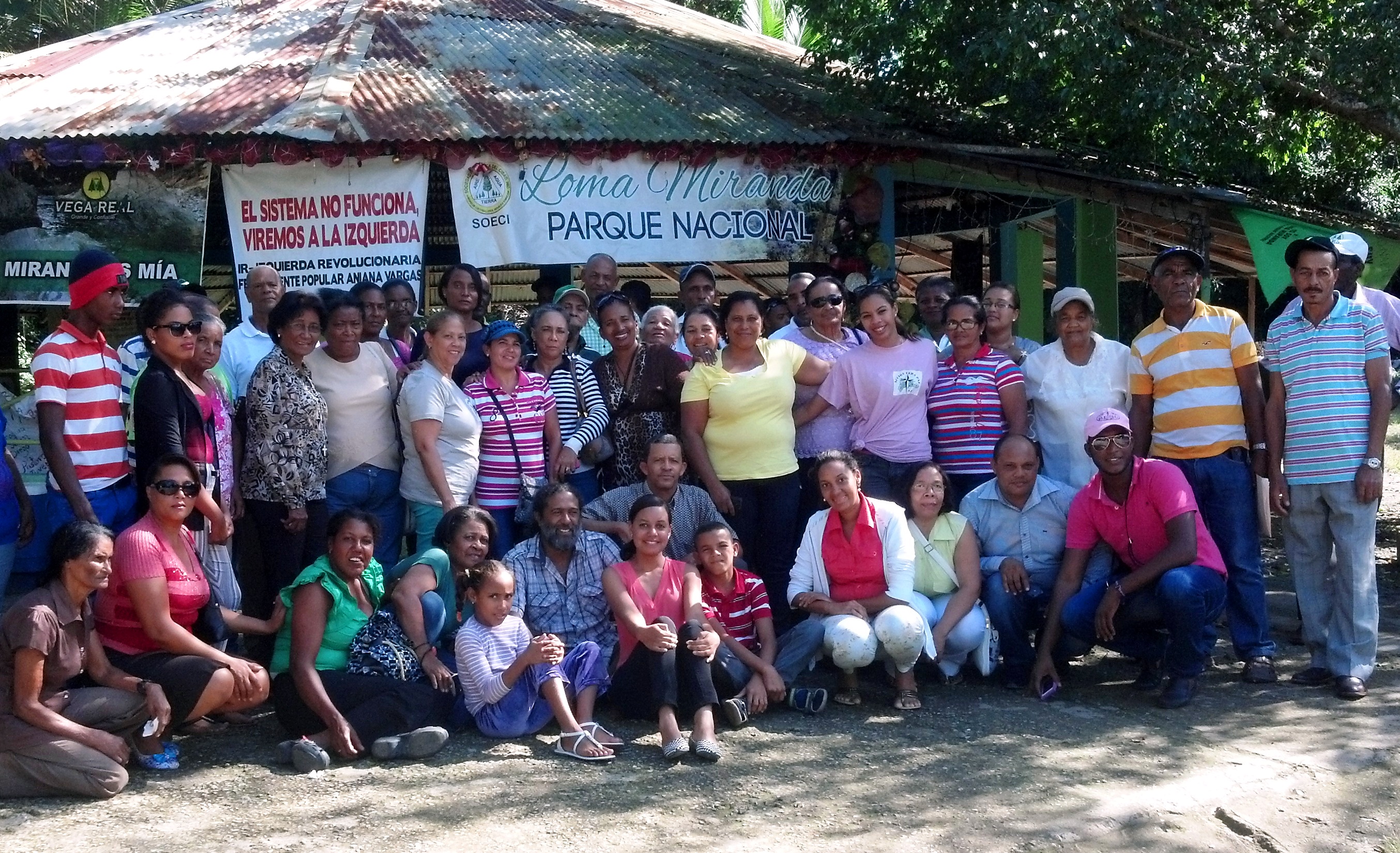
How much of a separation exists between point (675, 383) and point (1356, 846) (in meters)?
3.23

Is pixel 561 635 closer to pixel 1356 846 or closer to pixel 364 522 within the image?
pixel 364 522

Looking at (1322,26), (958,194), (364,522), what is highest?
(1322,26)

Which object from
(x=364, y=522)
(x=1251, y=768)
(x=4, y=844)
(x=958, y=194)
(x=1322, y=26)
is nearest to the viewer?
(x=4, y=844)

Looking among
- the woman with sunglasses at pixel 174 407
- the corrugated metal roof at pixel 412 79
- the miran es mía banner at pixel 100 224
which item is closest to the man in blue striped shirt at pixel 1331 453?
the corrugated metal roof at pixel 412 79

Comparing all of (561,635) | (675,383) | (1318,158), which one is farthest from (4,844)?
(1318,158)

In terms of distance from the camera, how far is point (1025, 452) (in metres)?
5.71

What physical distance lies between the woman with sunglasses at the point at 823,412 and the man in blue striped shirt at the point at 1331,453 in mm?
1822

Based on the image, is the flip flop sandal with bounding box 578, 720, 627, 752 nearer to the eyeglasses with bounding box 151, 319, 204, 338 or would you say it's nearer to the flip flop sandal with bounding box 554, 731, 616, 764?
the flip flop sandal with bounding box 554, 731, 616, 764

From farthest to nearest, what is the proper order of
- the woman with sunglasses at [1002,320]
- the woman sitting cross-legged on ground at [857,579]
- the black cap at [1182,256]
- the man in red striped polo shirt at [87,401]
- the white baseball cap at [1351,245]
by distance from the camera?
the white baseball cap at [1351,245] < the woman with sunglasses at [1002,320] < the black cap at [1182,256] < the woman sitting cross-legged on ground at [857,579] < the man in red striped polo shirt at [87,401]

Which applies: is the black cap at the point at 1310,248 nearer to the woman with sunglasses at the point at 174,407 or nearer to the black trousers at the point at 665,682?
the black trousers at the point at 665,682

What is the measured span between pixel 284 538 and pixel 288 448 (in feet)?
1.23

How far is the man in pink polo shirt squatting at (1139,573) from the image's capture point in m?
5.38

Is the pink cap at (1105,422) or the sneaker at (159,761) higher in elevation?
the pink cap at (1105,422)

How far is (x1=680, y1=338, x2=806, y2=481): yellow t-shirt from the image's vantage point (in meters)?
5.89
